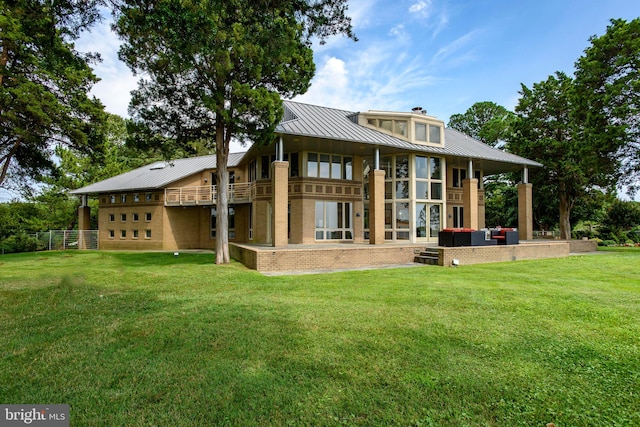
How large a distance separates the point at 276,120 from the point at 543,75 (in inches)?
983

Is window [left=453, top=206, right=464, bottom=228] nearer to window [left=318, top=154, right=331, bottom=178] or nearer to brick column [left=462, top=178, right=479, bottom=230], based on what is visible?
brick column [left=462, top=178, right=479, bottom=230]

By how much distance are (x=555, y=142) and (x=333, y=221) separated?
1840 cm

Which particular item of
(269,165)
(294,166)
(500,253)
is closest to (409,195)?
(500,253)

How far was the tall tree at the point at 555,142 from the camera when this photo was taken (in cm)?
2475

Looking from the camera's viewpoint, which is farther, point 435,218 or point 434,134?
point 434,134

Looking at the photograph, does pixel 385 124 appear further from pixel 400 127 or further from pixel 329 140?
pixel 329 140

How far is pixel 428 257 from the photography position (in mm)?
14930

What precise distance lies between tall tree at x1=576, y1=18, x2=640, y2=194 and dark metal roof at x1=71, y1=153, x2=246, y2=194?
2385cm

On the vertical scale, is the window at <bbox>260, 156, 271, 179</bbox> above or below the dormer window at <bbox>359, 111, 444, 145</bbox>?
below

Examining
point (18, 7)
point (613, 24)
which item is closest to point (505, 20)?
point (18, 7)

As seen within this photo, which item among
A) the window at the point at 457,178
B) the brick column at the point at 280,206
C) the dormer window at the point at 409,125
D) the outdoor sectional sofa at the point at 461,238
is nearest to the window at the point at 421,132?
the dormer window at the point at 409,125

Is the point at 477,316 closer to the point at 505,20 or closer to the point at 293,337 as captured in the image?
the point at 293,337

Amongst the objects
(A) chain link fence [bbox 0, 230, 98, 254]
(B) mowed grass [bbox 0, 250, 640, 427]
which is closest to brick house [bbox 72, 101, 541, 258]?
(B) mowed grass [bbox 0, 250, 640, 427]

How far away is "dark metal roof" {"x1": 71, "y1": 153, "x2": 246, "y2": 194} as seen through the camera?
26.3 metres
